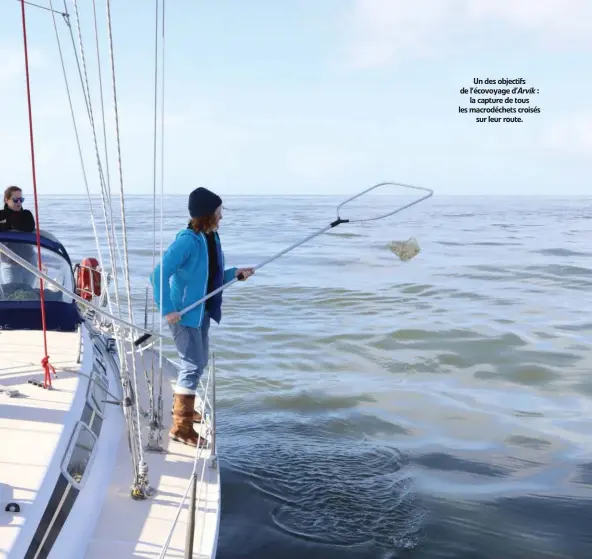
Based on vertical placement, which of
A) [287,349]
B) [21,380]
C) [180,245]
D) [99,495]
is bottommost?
[287,349]

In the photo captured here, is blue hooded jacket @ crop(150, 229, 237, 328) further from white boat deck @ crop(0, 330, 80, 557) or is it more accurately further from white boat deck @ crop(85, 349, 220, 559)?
white boat deck @ crop(85, 349, 220, 559)

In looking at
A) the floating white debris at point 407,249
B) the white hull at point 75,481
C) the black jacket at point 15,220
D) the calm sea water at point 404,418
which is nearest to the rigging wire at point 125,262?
the white hull at point 75,481

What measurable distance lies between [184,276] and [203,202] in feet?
A: 1.87

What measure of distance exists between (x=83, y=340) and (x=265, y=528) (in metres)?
2.20

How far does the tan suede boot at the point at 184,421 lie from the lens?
5.39m

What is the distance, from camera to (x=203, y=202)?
17.4ft

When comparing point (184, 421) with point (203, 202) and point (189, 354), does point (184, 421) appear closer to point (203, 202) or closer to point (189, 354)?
point (189, 354)

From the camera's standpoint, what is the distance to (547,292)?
61.2 feet

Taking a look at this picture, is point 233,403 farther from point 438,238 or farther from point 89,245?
point 438,238

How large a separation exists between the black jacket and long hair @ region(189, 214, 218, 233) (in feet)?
12.4

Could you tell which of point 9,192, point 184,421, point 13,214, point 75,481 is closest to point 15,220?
point 13,214

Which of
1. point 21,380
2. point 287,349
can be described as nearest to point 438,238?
point 287,349

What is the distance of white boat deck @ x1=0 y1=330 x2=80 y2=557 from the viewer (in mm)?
3602

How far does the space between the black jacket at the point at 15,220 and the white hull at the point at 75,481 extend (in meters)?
2.96
